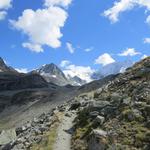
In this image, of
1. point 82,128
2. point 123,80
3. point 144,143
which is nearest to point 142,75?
point 123,80

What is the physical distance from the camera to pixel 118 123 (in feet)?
125

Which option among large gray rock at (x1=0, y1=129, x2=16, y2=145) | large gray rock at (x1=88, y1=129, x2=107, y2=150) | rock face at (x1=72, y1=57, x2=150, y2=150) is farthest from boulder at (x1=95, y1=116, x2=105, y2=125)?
large gray rock at (x1=0, y1=129, x2=16, y2=145)

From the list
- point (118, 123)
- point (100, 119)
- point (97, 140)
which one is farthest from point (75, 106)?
point (97, 140)

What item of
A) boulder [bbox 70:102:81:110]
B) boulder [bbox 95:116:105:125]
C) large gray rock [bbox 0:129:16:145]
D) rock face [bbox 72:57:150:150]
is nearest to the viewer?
rock face [bbox 72:57:150:150]

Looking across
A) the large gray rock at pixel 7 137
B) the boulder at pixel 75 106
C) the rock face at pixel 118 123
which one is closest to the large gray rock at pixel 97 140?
the rock face at pixel 118 123

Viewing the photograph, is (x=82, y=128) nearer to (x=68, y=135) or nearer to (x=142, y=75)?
(x=68, y=135)

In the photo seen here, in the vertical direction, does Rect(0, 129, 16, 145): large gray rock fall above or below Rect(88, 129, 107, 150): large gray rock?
above

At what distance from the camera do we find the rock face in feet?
111

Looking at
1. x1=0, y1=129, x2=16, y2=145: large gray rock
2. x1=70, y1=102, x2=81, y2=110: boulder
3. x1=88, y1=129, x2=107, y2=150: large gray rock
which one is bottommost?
x1=88, y1=129, x2=107, y2=150: large gray rock

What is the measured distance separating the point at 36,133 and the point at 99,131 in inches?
539

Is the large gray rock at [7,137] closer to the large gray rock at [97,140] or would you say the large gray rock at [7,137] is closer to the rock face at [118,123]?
the rock face at [118,123]

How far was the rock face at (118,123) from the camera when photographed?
3391 cm

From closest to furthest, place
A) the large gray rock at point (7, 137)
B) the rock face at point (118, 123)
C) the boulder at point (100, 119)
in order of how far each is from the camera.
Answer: the rock face at point (118, 123)
the boulder at point (100, 119)
the large gray rock at point (7, 137)

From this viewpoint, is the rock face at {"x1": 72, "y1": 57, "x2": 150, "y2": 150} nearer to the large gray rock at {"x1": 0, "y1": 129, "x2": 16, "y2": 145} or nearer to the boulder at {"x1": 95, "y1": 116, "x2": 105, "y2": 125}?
the boulder at {"x1": 95, "y1": 116, "x2": 105, "y2": 125}
